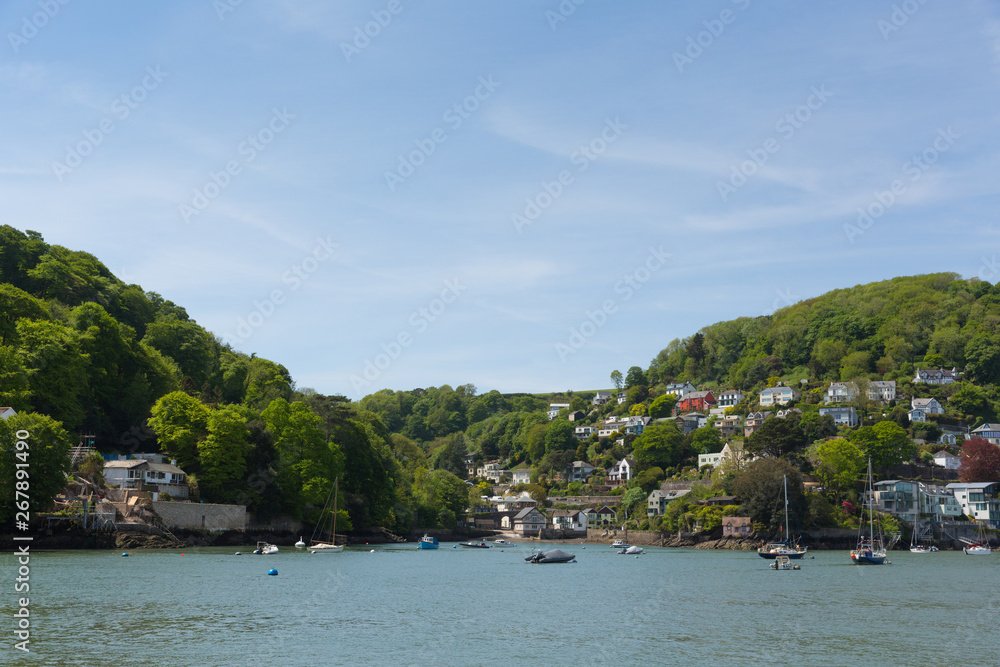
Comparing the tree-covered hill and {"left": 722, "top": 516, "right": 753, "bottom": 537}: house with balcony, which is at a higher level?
the tree-covered hill

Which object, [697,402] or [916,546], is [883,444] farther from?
[697,402]

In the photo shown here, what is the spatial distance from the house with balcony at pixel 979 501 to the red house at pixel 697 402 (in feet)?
254

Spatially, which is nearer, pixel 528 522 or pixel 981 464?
pixel 981 464

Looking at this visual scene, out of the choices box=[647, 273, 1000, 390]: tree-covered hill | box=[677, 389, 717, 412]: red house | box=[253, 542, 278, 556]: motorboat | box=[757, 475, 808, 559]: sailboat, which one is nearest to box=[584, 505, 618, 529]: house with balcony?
box=[757, 475, 808, 559]: sailboat

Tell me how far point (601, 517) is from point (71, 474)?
9047 cm

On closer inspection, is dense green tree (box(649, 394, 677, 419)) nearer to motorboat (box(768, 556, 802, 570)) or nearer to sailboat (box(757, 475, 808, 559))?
sailboat (box(757, 475, 808, 559))

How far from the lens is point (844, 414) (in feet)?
464

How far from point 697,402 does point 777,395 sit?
85.2 feet

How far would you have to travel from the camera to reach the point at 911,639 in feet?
97.2

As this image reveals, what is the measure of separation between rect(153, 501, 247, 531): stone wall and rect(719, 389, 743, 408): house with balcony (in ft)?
408

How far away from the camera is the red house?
186 metres

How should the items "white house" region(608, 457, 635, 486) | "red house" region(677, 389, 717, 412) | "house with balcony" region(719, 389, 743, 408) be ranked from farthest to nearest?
"red house" region(677, 389, 717, 412)
"house with balcony" region(719, 389, 743, 408)
"white house" region(608, 457, 635, 486)

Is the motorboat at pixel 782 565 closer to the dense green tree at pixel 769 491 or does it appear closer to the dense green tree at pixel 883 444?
the dense green tree at pixel 769 491

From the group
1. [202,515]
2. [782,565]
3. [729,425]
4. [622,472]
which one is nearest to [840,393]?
[729,425]
